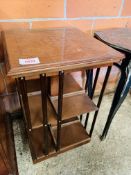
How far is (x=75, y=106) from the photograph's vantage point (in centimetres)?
99

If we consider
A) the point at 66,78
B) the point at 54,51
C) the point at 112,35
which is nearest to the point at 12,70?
the point at 54,51

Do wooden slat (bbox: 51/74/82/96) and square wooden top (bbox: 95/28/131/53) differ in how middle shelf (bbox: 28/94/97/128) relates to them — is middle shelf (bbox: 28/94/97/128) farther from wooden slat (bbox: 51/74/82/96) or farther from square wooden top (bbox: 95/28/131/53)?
square wooden top (bbox: 95/28/131/53)

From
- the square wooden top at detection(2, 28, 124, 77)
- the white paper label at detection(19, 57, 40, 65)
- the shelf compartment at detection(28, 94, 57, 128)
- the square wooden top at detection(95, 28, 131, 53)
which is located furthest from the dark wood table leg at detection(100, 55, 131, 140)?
the white paper label at detection(19, 57, 40, 65)

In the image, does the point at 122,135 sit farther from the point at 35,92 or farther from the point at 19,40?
the point at 19,40

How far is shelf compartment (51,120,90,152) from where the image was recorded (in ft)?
3.79

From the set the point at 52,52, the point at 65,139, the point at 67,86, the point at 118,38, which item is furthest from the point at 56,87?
the point at 118,38

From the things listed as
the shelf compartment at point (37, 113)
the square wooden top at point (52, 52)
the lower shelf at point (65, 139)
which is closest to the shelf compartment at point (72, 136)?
the lower shelf at point (65, 139)

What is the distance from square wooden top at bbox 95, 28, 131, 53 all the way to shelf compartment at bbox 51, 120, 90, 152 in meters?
0.70

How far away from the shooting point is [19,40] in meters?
0.84

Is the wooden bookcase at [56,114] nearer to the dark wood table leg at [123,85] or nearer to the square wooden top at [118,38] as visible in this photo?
the dark wood table leg at [123,85]

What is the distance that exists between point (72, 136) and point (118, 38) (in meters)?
0.81

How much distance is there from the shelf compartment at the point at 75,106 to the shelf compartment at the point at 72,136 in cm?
30

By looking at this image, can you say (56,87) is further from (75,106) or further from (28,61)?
(28,61)

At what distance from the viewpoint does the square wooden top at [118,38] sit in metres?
0.94
